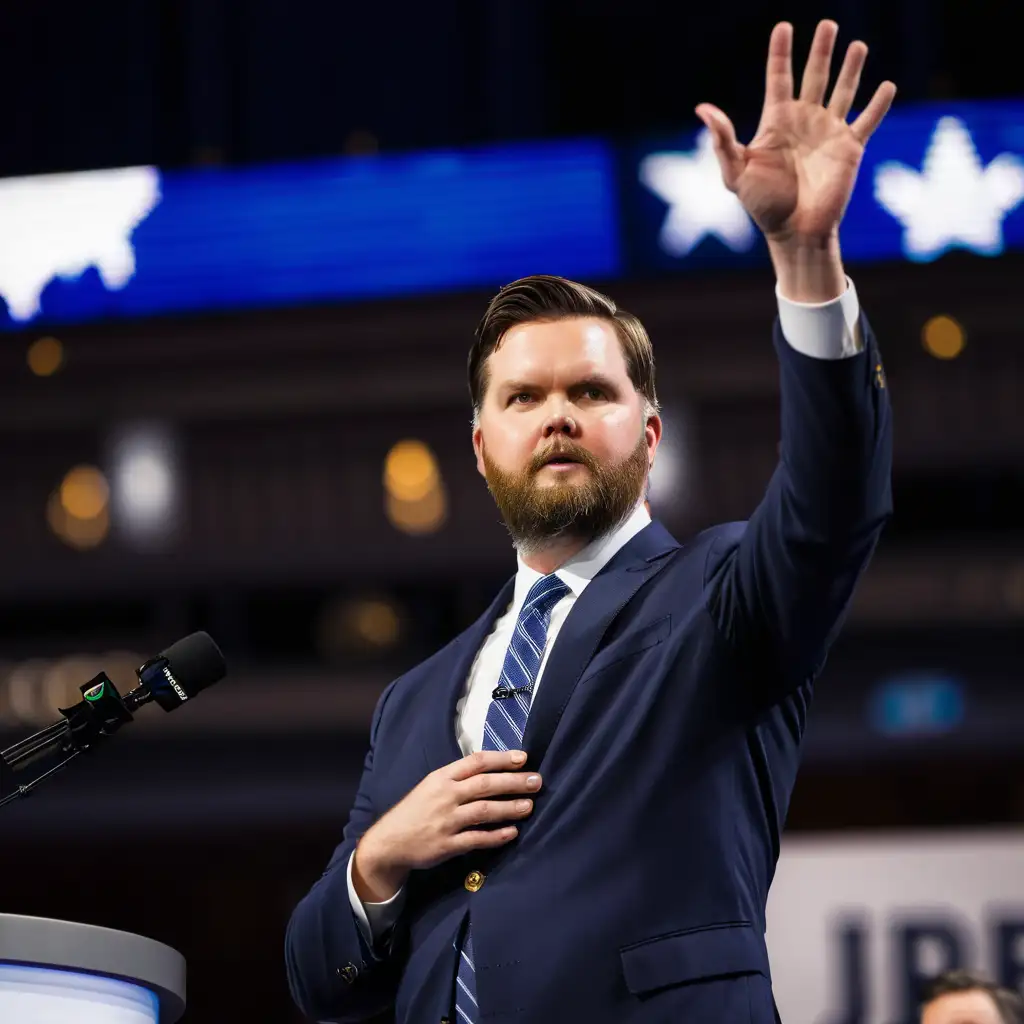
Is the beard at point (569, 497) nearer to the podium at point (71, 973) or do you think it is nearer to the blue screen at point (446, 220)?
the podium at point (71, 973)

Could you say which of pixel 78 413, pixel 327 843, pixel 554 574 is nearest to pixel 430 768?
pixel 554 574

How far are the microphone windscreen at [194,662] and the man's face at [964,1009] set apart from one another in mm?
2533

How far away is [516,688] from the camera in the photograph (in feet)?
5.95

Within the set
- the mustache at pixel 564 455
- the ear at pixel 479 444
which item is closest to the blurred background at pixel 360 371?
the ear at pixel 479 444

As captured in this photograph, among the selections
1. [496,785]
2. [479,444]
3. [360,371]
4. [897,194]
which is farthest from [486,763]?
[360,371]

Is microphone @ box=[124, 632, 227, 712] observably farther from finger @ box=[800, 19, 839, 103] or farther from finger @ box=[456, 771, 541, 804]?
finger @ box=[800, 19, 839, 103]

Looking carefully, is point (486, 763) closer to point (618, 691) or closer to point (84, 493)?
point (618, 691)

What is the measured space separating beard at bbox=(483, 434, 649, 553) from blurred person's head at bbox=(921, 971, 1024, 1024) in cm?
235

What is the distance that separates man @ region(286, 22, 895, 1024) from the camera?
1.52 metres

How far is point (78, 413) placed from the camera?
7.95 m

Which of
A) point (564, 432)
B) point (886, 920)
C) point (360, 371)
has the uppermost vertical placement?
point (360, 371)

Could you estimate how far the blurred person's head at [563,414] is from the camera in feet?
6.05

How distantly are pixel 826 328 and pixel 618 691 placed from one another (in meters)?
0.49

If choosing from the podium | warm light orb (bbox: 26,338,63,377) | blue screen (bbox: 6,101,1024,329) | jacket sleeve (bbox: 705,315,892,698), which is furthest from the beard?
warm light orb (bbox: 26,338,63,377)
